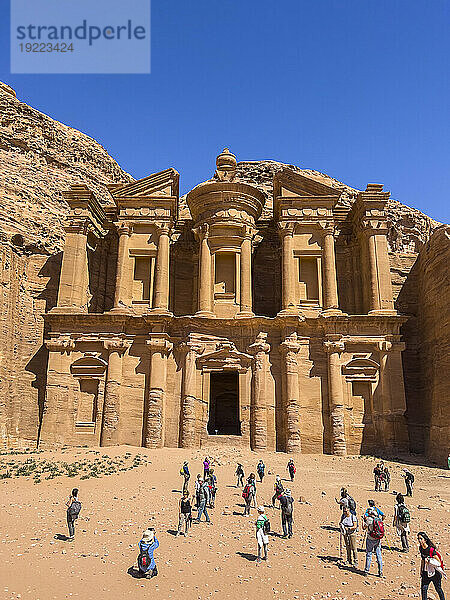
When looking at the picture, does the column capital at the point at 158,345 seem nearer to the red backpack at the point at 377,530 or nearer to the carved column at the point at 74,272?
the carved column at the point at 74,272

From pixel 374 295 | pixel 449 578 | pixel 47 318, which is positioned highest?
pixel 374 295

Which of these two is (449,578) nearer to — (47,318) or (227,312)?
(227,312)

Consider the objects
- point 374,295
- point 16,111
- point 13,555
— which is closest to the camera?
point 13,555

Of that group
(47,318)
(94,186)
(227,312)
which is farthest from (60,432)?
(94,186)

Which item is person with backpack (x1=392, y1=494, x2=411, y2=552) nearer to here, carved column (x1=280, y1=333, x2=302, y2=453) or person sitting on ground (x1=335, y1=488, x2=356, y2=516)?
person sitting on ground (x1=335, y1=488, x2=356, y2=516)

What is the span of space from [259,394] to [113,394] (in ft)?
27.3

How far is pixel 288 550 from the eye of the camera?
37.0 ft

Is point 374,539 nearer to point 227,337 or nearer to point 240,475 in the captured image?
point 240,475

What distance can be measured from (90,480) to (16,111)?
34018mm

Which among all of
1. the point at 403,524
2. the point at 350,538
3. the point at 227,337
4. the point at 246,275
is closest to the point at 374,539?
the point at 350,538

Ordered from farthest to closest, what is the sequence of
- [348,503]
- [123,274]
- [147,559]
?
1. [123,274]
2. [348,503]
3. [147,559]

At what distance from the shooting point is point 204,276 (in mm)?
29062

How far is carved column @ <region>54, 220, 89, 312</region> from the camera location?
28.2 m

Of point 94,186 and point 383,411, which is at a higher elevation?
point 94,186
